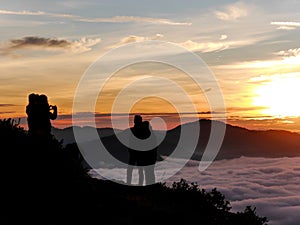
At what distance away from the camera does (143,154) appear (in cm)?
2344

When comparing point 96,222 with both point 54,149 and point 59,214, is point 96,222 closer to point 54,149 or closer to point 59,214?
point 59,214

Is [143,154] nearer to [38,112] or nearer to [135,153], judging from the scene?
[135,153]

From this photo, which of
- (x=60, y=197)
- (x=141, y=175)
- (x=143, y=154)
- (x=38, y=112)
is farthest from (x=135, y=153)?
(x=60, y=197)

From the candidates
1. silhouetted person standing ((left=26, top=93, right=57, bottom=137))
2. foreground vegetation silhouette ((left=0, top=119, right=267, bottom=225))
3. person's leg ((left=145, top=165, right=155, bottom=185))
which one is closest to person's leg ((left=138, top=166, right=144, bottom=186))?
person's leg ((left=145, top=165, right=155, bottom=185))

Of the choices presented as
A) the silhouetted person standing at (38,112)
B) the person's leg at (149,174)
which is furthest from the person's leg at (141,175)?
the silhouetted person standing at (38,112)

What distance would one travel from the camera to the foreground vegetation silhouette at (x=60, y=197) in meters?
13.2

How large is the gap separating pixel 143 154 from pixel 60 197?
32.0 ft

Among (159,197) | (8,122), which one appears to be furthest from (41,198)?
(159,197)

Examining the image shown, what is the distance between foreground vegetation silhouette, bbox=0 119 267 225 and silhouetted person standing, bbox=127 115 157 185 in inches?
150

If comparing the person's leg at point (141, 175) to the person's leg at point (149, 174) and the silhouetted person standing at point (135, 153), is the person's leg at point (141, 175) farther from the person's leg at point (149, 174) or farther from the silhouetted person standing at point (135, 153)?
the person's leg at point (149, 174)

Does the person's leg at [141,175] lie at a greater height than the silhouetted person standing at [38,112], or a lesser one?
lesser

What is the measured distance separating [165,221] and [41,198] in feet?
16.5

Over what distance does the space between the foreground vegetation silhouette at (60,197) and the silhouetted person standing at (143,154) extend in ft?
12.5

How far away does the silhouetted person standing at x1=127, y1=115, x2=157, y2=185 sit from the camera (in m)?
22.7
